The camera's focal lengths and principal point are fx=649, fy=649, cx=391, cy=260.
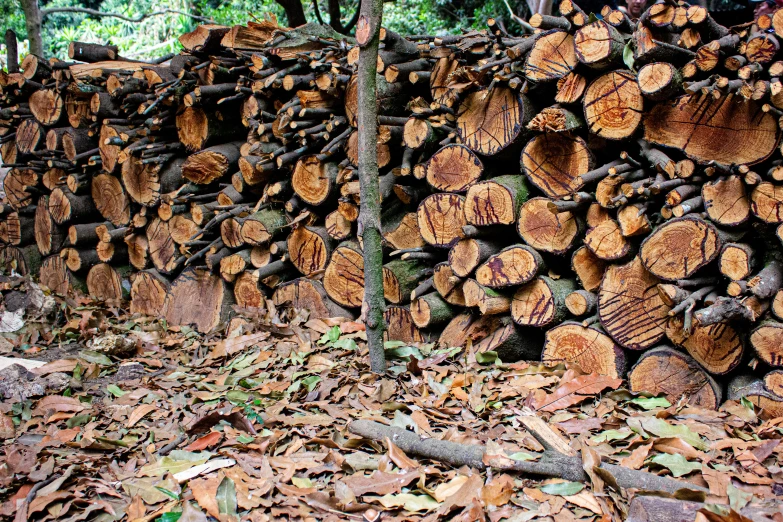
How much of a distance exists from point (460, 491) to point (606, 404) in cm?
113

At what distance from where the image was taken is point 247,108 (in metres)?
4.75

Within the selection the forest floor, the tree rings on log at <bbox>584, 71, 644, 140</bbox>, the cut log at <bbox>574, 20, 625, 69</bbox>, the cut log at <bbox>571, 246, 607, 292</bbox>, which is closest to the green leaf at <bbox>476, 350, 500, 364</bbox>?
the forest floor

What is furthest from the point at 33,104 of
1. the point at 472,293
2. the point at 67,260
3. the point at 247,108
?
the point at 472,293

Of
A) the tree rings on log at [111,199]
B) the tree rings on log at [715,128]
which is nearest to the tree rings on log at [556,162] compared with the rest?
the tree rings on log at [715,128]

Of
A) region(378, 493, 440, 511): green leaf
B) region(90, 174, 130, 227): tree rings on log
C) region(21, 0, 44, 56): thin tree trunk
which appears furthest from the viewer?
region(21, 0, 44, 56): thin tree trunk

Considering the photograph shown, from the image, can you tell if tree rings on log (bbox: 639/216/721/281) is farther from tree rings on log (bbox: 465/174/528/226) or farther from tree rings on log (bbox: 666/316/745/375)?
tree rings on log (bbox: 465/174/528/226)

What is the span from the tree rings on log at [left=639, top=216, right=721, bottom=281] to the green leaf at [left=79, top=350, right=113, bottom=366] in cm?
327

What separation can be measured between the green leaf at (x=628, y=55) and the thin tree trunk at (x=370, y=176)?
4.04ft

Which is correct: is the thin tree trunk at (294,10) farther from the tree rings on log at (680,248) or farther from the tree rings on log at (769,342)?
the tree rings on log at (769,342)

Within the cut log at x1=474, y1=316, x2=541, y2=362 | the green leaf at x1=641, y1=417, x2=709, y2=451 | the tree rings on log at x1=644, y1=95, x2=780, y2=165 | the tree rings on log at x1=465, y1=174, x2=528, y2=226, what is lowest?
the green leaf at x1=641, y1=417, x2=709, y2=451

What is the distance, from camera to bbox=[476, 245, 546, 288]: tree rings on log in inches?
140

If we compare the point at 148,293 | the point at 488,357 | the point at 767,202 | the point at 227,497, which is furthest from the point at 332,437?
the point at 148,293

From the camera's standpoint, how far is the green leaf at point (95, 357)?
412 centimetres

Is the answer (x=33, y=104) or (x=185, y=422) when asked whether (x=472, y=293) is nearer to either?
(x=185, y=422)
